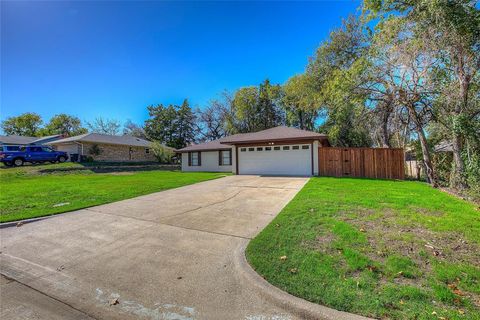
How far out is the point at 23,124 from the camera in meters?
40.6

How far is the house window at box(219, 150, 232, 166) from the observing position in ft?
67.5

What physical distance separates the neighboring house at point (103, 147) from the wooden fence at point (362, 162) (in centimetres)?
2200

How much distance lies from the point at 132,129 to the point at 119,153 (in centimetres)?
2053

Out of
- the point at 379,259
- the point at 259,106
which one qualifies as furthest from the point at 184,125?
the point at 379,259

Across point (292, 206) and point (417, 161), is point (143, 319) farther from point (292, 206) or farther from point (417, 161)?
point (417, 161)

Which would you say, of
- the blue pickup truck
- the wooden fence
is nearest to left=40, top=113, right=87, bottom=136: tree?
the blue pickup truck

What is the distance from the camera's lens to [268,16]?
11820 millimetres

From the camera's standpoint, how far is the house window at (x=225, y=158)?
811 inches

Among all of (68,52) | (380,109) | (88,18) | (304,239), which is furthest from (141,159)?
(304,239)

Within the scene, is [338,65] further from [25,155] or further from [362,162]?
[25,155]

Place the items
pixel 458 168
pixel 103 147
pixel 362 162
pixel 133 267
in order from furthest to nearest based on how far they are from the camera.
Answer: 1. pixel 103 147
2. pixel 362 162
3. pixel 458 168
4. pixel 133 267

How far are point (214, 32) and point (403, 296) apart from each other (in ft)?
44.4

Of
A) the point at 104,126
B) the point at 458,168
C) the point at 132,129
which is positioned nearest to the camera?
the point at 458,168

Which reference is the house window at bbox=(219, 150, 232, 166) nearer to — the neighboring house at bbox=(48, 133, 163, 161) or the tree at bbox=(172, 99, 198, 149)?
the neighboring house at bbox=(48, 133, 163, 161)
